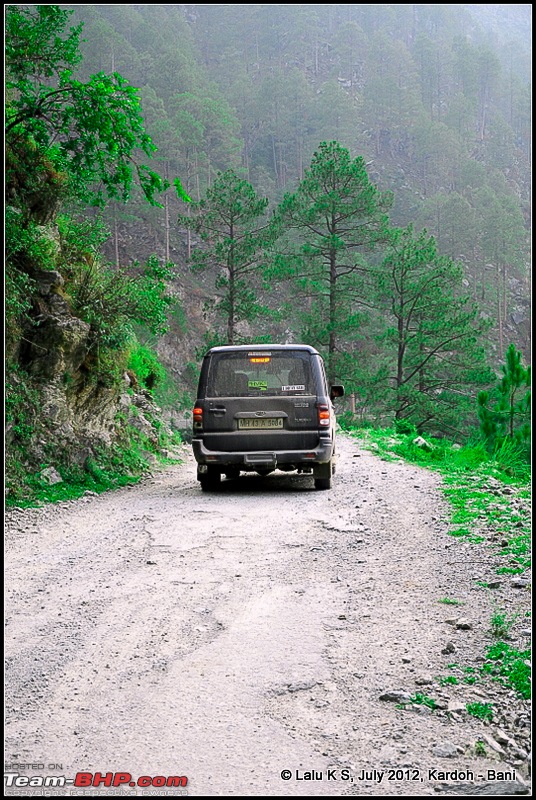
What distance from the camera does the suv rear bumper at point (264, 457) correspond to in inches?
402

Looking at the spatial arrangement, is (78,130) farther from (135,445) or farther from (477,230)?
(477,230)

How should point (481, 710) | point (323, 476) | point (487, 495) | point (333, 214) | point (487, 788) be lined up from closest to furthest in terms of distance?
point (487, 788) → point (481, 710) → point (487, 495) → point (323, 476) → point (333, 214)

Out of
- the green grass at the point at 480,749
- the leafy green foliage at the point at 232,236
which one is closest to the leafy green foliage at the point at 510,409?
the green grass at the point at 480,749

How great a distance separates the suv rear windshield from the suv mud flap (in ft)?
3.17

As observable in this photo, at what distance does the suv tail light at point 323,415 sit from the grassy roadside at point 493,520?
1.98 m

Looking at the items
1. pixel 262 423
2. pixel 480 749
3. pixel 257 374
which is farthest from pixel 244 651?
pixel 257 374

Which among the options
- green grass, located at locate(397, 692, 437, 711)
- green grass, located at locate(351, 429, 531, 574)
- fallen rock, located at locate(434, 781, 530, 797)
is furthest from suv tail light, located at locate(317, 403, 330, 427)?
fallen rock, located at locate(434, 781, 530, 797)

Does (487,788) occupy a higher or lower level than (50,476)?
lower

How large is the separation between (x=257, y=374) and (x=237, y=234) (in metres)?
30.8

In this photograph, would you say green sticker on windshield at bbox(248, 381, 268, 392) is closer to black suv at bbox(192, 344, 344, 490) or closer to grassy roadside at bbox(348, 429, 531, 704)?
black suv at bbox(192, 344, 344, 490)

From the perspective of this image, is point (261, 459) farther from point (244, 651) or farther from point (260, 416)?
point (244, 651)

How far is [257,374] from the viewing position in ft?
34.7

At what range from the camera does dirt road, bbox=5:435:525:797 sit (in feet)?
9.90

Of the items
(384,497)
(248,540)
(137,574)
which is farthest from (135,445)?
(137,574)
